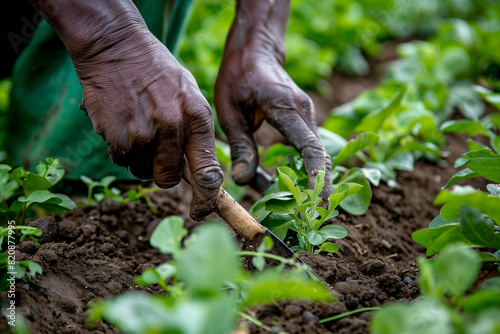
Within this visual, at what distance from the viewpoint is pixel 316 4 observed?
400 cm

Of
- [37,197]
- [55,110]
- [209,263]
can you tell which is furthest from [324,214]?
[55,110]

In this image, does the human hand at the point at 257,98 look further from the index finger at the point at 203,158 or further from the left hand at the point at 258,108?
the index finger at the point at 203,158

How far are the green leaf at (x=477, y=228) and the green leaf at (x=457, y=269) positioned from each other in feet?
0.96

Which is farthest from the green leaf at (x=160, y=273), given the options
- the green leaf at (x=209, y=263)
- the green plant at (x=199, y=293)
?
the green leaf at (x=209, y=263)

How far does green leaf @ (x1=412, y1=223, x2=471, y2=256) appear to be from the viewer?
125cm

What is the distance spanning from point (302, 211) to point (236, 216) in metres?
0.19

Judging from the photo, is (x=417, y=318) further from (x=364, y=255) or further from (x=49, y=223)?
(x=49, y=223)

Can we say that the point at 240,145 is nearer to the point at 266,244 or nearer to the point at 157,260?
the point at 157,260

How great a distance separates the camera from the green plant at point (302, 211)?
4.33 ft

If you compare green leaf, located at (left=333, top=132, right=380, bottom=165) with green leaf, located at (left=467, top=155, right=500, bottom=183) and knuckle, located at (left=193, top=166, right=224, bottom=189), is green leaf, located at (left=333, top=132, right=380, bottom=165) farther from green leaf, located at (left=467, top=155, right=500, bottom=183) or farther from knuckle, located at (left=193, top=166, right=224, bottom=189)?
knuckle, located at (left=193, top=166, right=224, bottom=189)

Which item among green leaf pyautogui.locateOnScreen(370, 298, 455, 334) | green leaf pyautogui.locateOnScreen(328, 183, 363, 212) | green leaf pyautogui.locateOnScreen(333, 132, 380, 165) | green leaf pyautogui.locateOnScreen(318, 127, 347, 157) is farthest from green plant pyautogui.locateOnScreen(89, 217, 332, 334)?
green leaf pyautogui.locateOnScreen(318, 127, 347, 157)

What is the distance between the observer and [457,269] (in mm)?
841

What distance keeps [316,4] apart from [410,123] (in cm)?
208

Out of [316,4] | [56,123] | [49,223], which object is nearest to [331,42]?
[316,4]
